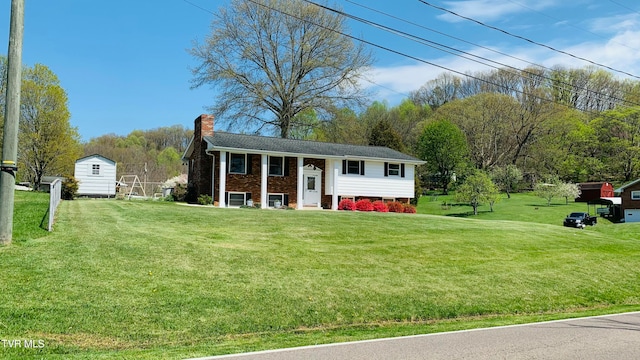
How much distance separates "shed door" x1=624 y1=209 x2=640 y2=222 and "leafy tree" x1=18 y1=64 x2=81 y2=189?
5082cm

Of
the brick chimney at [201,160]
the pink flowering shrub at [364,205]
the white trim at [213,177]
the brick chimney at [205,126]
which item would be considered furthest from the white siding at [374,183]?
the brick chimney at [205,126]

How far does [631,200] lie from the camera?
47656 millimetres

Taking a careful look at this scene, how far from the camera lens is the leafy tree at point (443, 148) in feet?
200

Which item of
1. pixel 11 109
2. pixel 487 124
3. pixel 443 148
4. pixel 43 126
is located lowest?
pixel 11 109

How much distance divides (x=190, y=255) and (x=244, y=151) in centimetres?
1609

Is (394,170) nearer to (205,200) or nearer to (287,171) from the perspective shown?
(287,171)

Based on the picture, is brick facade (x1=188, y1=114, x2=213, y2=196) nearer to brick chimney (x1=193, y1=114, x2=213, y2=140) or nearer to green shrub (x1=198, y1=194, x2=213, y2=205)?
brick chimney (x1=193, y1=114, x2=213, y2=140)

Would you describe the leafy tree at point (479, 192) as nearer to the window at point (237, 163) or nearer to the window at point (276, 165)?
the window at point (276, 165)

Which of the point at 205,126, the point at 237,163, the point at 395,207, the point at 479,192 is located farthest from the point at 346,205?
the point at 479,192

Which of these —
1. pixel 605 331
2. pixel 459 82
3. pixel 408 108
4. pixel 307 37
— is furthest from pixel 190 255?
pixel 459 82

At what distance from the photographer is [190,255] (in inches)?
445

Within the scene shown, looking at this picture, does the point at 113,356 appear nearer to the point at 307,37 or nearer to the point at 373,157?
the point at 373,157

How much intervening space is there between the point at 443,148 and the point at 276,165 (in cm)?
3663

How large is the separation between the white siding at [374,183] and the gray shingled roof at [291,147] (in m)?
0.88
